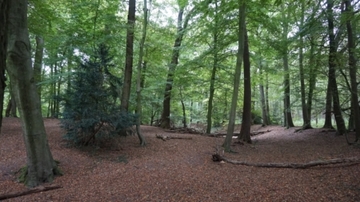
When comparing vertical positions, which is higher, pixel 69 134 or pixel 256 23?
pixel 256 23

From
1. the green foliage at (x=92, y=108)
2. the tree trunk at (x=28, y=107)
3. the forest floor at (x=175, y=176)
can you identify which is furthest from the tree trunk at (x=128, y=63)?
the tree trunk at (x=28, y=107)

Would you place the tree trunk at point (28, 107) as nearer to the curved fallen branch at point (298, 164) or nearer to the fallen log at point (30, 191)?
the fallen log at point (30, 191)

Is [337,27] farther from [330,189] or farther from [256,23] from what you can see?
[330,189]

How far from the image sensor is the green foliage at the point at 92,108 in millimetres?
6953

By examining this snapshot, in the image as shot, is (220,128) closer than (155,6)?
No

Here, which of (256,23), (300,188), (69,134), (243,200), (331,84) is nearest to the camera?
(243,200)

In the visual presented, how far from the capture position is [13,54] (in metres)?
4.49

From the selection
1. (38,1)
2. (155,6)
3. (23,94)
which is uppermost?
(155,6)

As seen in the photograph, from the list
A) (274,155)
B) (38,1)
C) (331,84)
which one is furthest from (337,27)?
(38,1)

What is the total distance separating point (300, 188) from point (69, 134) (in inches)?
256

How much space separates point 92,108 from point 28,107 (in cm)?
213

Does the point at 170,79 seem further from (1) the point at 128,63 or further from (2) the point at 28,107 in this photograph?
(2) the point at 28,107

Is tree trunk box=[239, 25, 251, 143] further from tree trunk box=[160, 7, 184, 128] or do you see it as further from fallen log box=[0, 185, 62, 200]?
fallen log box=[0, 185, 62, 200]

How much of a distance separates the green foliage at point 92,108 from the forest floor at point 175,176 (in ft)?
2.08
